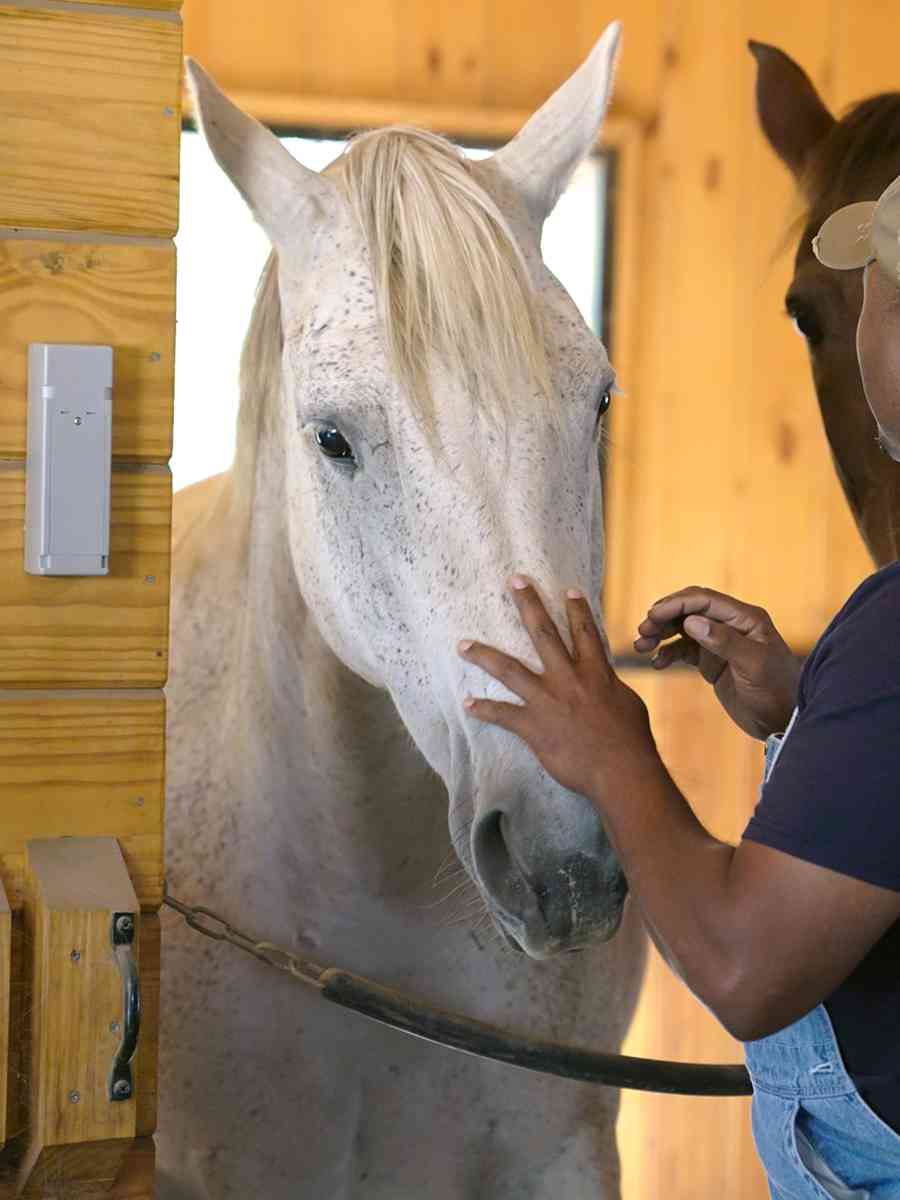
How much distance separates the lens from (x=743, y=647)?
3.15ft

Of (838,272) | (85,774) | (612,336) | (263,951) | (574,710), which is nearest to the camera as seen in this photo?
(574,710)

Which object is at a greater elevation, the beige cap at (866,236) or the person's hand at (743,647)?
the beige cap at (866,236)

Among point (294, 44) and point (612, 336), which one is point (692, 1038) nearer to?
point (612, 336)

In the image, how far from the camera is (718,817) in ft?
6.42

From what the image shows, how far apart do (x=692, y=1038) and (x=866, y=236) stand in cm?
152

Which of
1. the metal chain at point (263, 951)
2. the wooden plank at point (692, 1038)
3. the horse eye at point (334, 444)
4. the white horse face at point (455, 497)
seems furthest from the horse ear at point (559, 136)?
the wooden plank at point (692, 1038)

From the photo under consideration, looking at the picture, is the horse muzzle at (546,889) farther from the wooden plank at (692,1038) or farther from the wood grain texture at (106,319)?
the wooden plank at (692,1038)

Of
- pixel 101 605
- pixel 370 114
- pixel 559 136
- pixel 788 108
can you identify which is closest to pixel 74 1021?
pixel 101 605

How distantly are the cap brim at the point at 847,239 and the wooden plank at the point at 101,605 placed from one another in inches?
16.1

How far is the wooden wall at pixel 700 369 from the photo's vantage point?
167 centimetres

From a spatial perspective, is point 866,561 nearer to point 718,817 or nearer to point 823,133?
point 718,817

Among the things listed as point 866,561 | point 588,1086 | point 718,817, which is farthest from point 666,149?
point 588,1086

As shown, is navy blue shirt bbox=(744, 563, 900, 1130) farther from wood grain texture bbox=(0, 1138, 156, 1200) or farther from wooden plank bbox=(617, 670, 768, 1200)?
wooden plank bbox=(617, 670, 768, 1200)

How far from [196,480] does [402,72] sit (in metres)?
0.55
